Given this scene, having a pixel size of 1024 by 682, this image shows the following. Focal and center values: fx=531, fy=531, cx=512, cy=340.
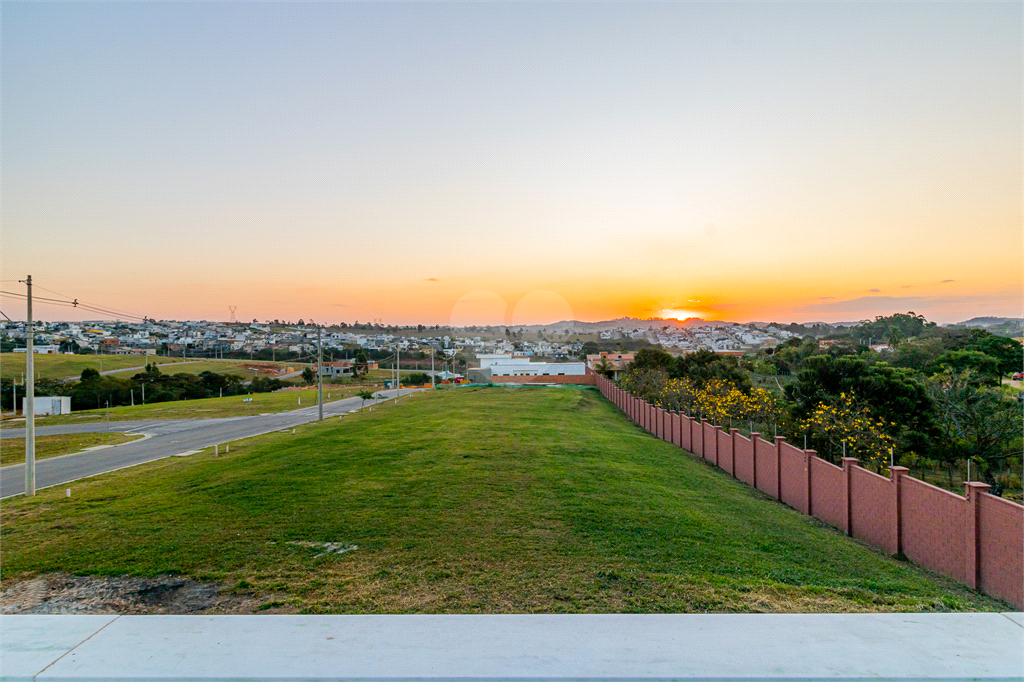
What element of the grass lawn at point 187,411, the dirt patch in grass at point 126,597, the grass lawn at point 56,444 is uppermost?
the dirt patch in grass at point 126,597

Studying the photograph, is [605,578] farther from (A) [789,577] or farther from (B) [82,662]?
(B) [82,662]

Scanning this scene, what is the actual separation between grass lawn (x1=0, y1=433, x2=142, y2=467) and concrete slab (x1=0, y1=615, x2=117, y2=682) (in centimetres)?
2427

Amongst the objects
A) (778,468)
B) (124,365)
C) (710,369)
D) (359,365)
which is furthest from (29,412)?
(359,365)

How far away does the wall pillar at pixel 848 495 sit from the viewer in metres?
9.95

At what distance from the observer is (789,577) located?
6258 millimetres

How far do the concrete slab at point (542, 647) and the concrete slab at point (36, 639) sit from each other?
0.08 ft

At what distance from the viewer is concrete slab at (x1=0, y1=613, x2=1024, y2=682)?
12.0 ft

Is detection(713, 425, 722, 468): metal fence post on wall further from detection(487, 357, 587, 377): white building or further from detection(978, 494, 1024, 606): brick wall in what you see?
detection(487, 357, 587, 377): white building

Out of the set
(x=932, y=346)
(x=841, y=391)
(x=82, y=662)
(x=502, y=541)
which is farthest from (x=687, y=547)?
(x=932, y=346)

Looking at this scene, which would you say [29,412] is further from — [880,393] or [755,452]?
[880,393]

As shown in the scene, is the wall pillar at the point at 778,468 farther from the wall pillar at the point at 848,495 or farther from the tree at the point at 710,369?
the tree at the point at 710,369

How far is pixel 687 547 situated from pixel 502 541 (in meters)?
2.52

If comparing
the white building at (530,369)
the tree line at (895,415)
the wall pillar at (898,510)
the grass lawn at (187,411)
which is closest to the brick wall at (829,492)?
the wall pillar at (898,510)

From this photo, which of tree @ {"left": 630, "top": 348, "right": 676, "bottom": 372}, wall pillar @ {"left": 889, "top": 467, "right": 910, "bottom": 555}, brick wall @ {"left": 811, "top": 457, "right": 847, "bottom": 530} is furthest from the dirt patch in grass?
tree @ {"left": 630, "top": 348, "right": 676, "bottom": 372}
